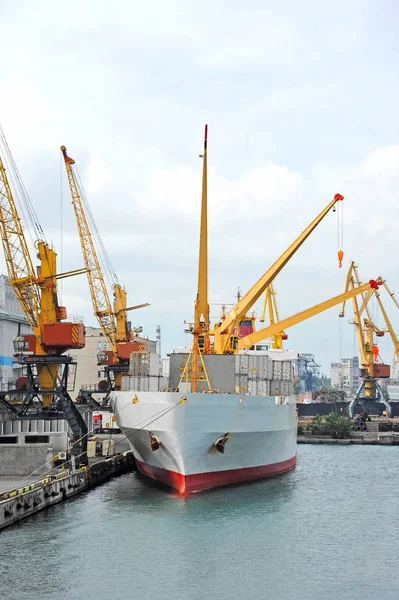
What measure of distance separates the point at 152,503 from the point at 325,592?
17.2m

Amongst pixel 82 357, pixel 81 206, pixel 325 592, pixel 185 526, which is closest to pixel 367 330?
pixel 82 357

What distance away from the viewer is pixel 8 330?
77.6 metres

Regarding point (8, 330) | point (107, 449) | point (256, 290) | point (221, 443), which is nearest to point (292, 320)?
point (256, 290)

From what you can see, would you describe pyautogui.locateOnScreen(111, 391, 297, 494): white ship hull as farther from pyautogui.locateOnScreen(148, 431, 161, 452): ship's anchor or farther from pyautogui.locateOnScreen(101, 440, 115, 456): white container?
pyautogui.locateOnScreen(101, 440, 115, 456): white container

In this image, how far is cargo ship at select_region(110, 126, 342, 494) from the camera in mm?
45125

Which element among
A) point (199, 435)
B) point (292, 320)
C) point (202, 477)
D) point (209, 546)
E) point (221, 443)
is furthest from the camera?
point (292, 320)

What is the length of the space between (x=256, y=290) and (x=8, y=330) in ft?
93.2

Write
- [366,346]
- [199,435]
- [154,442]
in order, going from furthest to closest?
[366,346], [154,442], [199,435]

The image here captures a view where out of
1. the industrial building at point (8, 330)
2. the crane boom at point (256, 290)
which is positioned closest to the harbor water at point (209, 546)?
the crane boom at point (256, 290)

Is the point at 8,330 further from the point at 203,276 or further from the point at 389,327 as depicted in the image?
the point at 389,327

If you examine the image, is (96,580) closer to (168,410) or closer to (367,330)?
(168,410)

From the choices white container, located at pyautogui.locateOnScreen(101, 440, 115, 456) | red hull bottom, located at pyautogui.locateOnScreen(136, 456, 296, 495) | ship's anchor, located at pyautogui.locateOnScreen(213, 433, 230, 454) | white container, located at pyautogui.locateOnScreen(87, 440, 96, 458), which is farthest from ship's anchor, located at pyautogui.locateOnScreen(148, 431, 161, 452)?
white container, located at pyautogui.locateOnScreen(101, 440, 115, 456)

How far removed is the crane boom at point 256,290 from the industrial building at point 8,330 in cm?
2325

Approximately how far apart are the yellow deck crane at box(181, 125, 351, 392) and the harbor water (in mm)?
10256
